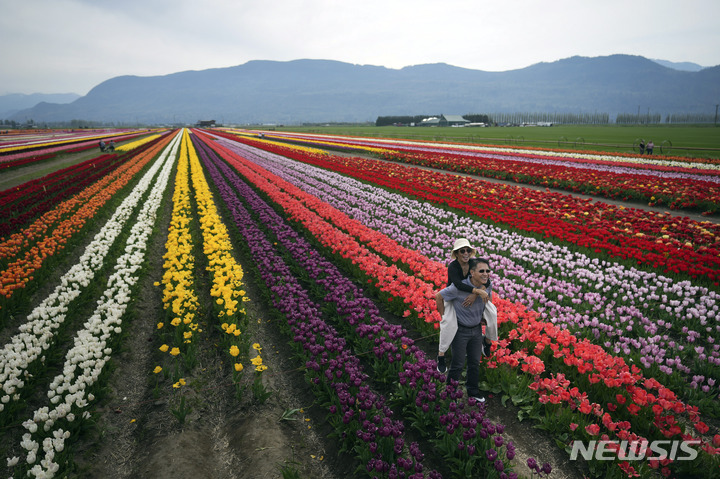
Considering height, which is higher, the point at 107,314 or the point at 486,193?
the point at 486,193

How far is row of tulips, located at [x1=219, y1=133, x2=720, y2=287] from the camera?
806cm

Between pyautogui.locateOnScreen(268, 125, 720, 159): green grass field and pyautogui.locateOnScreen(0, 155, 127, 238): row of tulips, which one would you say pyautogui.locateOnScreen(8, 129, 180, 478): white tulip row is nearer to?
pyautogui.locateOnScreen(0, 155, 127, 238): row of tulips

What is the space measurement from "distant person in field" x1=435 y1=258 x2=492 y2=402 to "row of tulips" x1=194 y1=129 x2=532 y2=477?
300mm

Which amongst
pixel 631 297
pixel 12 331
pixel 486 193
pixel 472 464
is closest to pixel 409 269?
pixel 631 297

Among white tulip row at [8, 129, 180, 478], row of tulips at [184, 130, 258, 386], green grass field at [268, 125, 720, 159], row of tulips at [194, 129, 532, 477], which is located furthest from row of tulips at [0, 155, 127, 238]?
green grass field at [268, 125, 720, 159]

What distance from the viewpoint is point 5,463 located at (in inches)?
163

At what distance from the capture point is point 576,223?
37.8ft

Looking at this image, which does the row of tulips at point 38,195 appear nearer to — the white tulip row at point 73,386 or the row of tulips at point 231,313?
the white tulip row at point 73,386

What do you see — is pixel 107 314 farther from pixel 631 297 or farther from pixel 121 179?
pixel 121 179

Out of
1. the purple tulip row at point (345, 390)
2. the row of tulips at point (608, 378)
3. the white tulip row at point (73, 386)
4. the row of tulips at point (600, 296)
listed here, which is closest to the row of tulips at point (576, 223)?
the row of tulips at point (600, 296)

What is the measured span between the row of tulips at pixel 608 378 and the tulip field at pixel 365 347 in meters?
0.03

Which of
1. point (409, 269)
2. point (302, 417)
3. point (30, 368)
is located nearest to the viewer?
point (302, 417)

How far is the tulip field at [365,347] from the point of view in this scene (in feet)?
13.2

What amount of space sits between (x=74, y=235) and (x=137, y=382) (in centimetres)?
825
